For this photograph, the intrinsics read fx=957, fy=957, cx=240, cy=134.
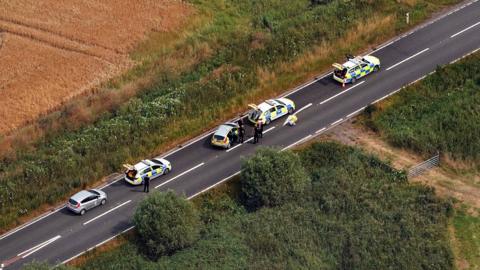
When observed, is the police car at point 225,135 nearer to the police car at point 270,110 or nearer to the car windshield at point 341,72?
the police car at point 270,110

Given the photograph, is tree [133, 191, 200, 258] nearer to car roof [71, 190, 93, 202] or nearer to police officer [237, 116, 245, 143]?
car roof [71, 190, 93, 202]

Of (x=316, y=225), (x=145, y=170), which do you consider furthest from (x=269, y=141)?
(x=316, y=225)

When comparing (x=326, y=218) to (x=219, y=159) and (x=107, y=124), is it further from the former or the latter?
(x=107, y=124)

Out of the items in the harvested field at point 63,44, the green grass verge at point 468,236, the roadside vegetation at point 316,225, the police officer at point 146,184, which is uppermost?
the harvested field at point 63,44

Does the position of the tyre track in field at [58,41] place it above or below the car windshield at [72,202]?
above

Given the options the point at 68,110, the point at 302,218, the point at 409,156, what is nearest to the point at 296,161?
the point at 302,218

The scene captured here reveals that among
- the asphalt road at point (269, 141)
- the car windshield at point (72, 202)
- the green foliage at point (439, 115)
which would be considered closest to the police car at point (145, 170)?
the asphalt road at point (269, 141)

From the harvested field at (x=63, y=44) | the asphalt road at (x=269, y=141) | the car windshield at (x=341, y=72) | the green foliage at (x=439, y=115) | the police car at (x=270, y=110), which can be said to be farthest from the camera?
the harvested field at (x=63, y=44)
